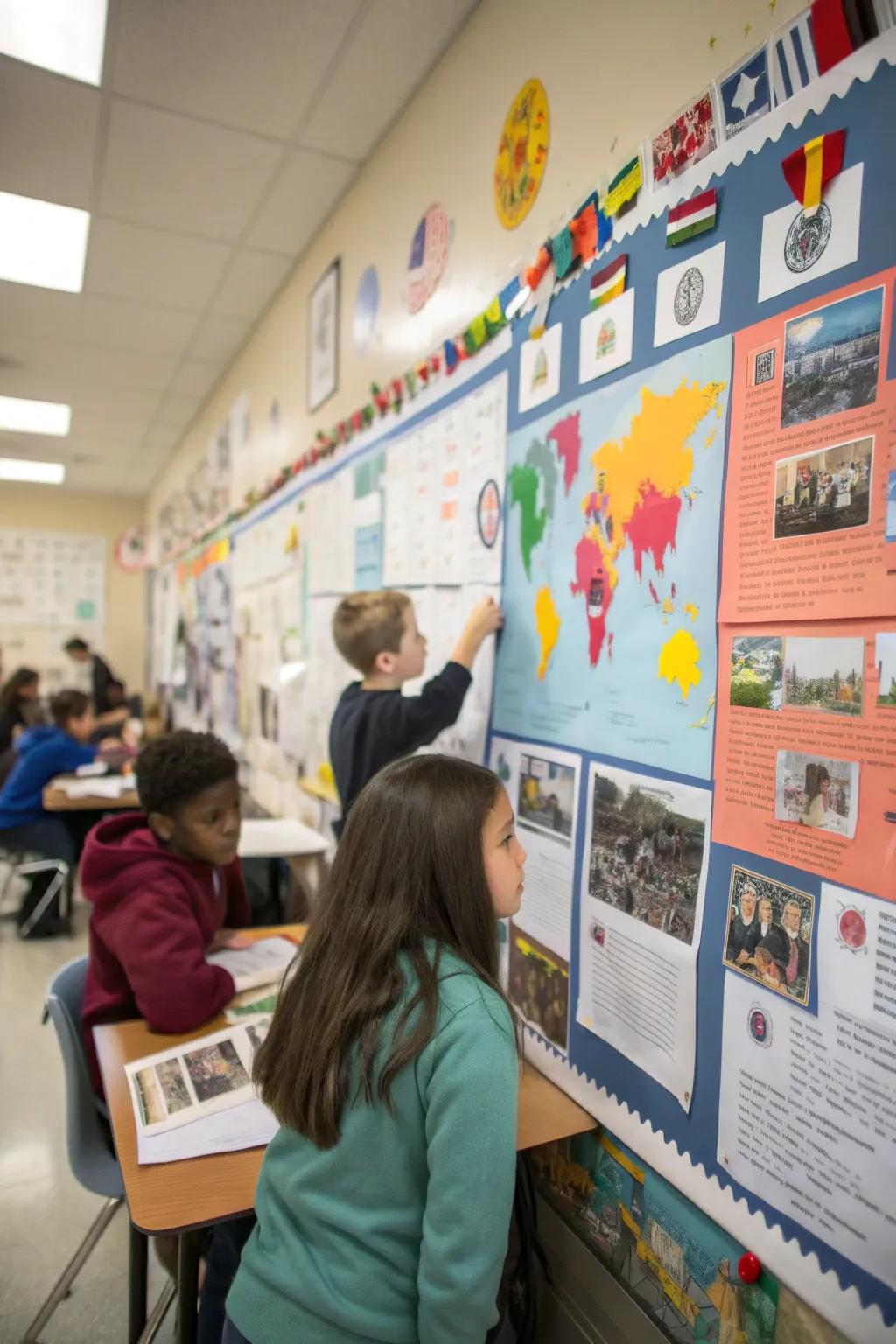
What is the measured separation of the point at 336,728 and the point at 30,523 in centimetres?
688

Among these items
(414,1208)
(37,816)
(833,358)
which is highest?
(833,358)

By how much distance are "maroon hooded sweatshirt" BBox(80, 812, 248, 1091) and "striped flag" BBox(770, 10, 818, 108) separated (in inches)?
59.2

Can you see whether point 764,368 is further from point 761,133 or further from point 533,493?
point 533,493

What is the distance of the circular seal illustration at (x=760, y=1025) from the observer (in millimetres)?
915

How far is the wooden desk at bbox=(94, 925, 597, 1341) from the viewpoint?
1.01 metres

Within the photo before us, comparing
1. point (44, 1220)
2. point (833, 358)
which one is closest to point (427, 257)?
point (833, 358)

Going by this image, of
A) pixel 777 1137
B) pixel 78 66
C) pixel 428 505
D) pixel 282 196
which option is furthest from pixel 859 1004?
pixel 282 196

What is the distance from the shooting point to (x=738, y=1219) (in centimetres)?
94

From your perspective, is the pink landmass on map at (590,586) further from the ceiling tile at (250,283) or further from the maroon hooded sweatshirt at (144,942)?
the ceiling tile at (250,283)

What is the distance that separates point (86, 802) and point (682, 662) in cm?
318

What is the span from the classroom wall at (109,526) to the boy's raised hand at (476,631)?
704 cm

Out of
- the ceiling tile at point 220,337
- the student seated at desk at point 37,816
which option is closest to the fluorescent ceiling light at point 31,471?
the ceiling tile at point 220,337

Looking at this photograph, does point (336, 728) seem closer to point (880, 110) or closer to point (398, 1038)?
point (398, 1038)

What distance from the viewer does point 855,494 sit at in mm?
819
